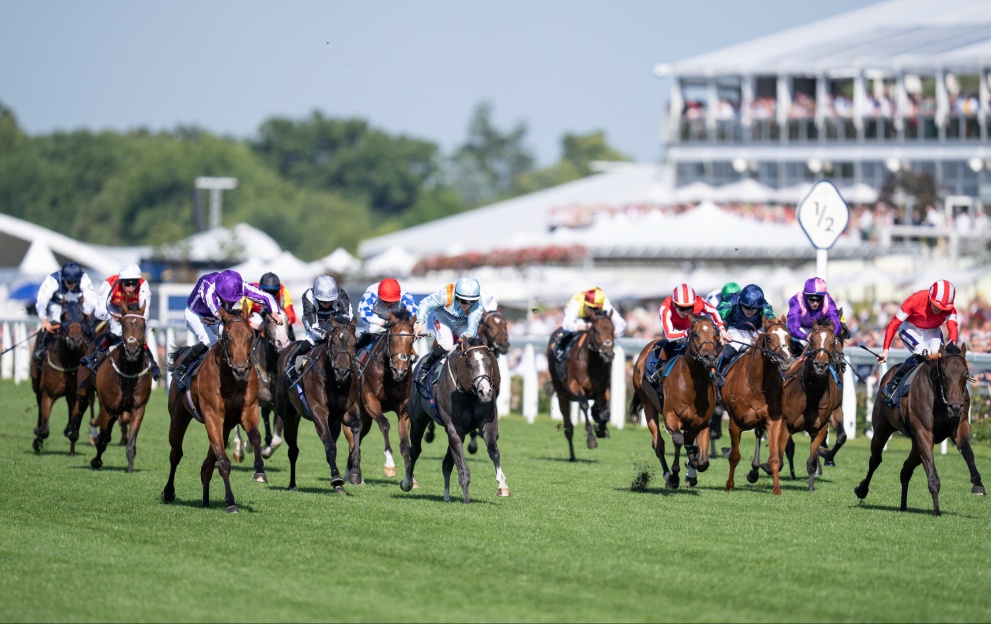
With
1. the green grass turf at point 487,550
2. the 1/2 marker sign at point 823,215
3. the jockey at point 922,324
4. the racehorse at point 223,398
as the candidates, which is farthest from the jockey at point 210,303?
the 1/2 marker sign at point 823,215

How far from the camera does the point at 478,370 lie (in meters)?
11.0

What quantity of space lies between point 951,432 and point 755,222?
19667 mm

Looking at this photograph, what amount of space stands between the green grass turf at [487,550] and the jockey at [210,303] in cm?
113

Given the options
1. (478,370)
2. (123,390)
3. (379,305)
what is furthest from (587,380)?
(478,370)

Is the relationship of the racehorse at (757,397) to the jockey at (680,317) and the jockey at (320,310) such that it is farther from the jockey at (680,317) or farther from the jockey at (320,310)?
the jockey at (320,310)

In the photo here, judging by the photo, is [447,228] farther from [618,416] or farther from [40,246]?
[618,416]

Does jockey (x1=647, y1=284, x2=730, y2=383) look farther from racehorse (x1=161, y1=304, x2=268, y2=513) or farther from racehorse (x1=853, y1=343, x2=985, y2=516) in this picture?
racehorse (x1=161, y1=304, x2=268, y2=513)

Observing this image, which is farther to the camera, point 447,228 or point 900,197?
point 447,228

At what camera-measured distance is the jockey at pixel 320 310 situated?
42.1 feet

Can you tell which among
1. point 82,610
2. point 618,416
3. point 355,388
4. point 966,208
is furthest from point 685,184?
point 82,610

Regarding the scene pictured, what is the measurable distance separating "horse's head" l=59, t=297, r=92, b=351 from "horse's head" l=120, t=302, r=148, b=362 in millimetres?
1748

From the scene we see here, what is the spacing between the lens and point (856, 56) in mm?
44875

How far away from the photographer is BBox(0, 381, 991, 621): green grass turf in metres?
7.48

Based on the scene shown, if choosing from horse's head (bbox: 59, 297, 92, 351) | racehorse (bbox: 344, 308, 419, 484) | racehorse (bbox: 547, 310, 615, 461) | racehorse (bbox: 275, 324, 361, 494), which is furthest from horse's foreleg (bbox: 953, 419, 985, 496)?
horse's head (bbox: 59, 297, 92, 351)
